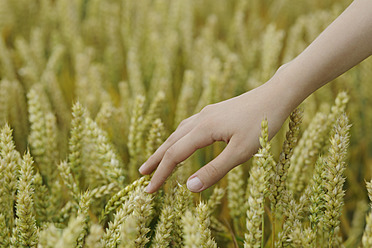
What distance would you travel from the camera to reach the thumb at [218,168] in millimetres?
527

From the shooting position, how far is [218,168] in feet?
1.77

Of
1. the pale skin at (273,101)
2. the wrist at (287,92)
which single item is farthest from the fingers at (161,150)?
the wrist at (287,92)

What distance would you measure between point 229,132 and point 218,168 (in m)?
0.06

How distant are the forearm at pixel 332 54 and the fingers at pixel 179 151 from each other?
13 centimetres

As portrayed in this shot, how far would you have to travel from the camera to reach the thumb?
0.53m

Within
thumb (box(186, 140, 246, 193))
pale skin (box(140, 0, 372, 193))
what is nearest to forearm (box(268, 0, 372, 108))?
pale skin (box(140, 0, 372, 193))

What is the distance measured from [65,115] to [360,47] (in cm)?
74

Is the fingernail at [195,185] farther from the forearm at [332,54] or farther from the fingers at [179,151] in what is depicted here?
the forearm at [332,54]

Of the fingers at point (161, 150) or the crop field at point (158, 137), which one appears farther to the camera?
the fingers at point (161, 150)

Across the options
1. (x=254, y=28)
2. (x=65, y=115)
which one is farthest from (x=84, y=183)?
(x=254, y=28)

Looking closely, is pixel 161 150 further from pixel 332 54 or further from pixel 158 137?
pixel 332 54

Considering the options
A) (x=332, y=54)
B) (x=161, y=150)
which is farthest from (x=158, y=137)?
(x=332, y=54)

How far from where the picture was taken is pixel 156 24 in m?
1.29

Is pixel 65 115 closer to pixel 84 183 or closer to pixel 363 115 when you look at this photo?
pixel 84 183
